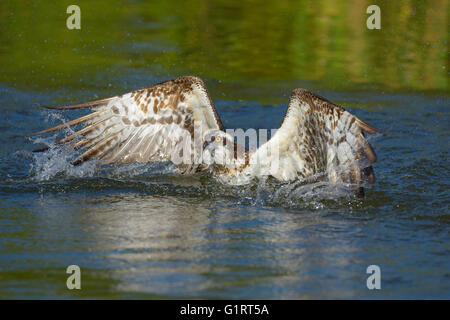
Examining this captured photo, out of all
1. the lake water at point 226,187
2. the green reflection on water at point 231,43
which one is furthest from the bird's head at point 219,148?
the green reflection on water at point 231,43

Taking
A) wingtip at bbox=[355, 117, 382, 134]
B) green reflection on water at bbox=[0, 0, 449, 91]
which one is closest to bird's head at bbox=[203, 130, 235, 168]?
wingtip at bbox=[355, 117, 382, 134]

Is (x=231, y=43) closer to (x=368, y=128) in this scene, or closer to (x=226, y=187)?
(x=226, y=187)

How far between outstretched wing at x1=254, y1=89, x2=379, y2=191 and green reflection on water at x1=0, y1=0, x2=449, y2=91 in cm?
399

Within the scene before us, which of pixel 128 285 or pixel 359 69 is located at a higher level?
pixel 359 69

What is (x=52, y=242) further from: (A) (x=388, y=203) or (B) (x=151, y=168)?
(A) (x=388, y=203)

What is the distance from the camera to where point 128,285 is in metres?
4.69

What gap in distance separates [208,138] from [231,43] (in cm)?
592

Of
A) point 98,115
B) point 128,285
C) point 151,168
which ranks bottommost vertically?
point 128,285

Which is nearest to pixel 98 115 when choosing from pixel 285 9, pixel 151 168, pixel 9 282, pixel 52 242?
pixel 151 168

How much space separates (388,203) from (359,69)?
5.15 metres

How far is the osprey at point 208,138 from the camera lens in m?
6.36

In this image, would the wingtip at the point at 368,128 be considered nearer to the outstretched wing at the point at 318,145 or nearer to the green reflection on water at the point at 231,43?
the outstretched wing at the point at 318,145

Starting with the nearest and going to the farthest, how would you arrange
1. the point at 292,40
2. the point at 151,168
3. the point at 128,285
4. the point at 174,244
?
the point at 128,285 → the point at 174,244 → the point at 151,168 → the point at 292,40

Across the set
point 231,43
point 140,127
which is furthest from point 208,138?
point 231,43
